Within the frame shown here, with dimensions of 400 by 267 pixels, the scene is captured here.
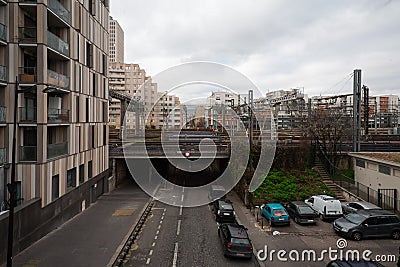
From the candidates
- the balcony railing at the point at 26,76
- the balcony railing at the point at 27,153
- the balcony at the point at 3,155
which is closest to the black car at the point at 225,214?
the balcony railing at the point at 27,153

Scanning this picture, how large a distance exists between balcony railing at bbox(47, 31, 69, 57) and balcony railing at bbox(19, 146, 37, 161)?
4542mm

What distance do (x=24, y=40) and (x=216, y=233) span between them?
38.5 feet

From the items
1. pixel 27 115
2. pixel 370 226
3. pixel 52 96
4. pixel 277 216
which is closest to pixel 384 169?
pixel 370 226

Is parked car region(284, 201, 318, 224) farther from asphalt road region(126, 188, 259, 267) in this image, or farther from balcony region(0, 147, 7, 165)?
balcony region(0, 147, 7, 165)

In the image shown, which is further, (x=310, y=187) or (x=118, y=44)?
(x=118, y=44)

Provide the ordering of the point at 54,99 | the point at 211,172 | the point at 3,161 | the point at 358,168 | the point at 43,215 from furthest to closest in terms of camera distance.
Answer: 1. the point at 211,172
2. the point at 358,168
3. the point at 54,99
4. the point at 43,215
5. the point at 3,161

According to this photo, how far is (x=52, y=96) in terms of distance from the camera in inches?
658

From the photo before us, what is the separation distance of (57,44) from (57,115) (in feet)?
11.0

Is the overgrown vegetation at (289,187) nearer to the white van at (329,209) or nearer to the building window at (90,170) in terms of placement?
the white van at (329,209)

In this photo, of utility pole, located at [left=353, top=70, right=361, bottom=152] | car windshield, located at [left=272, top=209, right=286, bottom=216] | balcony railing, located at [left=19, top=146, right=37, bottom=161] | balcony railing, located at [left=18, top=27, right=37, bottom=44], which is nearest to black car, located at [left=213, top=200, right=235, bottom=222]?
car windshield, located at [left=272, top=209, right=286, bottom=216]

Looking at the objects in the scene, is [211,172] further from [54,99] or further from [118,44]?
[118,44]

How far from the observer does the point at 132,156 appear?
85.9 feet

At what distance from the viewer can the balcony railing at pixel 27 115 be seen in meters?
13.9

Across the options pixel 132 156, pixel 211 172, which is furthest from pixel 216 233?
pixel 211 172
